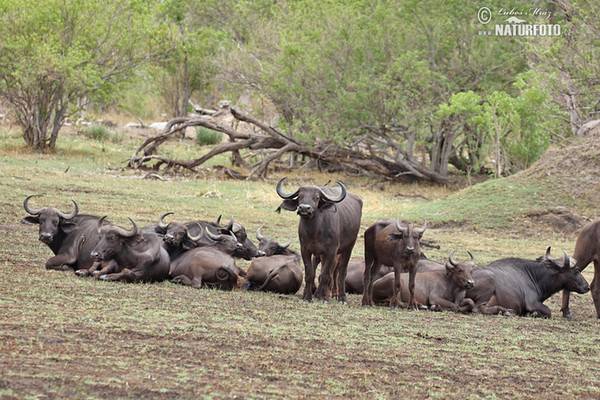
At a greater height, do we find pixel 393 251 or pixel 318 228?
pixel 318 228

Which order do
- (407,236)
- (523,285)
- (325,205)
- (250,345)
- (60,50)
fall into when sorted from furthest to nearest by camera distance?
(60,50)
(523,285)
(407,236)
(325,205)
(250,345)

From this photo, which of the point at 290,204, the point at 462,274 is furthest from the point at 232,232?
the point at 462,274

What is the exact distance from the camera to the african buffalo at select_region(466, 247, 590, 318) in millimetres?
11641

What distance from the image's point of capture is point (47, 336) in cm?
692

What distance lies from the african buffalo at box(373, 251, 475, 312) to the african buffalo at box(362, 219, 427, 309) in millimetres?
223

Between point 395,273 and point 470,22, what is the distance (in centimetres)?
2174

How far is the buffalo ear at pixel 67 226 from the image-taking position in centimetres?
1212

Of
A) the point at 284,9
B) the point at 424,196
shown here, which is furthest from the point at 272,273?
the point at 284,9

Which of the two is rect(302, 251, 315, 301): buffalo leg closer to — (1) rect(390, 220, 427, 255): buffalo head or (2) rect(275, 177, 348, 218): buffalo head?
(2) rect(275, 177, 348, 218): buffalo head

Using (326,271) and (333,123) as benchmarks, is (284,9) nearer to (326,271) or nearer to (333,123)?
(333,123)

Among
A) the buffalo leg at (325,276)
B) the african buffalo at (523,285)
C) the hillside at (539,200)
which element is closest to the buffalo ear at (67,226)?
the buffalo leg at (325,276)

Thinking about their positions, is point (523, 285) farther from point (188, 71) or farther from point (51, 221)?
point (188, 71)

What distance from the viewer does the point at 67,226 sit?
39.9 feet

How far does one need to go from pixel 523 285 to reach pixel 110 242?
19.4 ft
